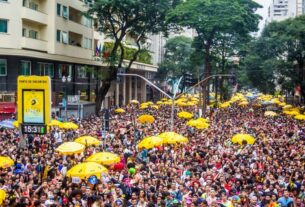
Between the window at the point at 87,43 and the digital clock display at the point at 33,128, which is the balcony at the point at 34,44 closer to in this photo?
the window at the point at 87,43

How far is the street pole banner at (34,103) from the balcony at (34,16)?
19.8 m

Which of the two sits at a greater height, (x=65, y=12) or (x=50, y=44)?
(x=65, y=12)

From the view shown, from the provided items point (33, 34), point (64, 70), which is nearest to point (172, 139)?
point (33, 34)

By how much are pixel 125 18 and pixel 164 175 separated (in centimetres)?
3144

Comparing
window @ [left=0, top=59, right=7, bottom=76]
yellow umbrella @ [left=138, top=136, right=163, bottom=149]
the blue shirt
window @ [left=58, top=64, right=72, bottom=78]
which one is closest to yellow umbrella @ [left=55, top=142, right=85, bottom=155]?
yellow umbrella @ [left=138, top=136, right=163, bottom=149]

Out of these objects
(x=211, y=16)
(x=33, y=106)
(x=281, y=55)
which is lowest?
(x=33, y=106)

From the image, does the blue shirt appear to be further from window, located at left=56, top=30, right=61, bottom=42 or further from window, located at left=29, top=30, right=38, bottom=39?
window, located at left=56, top=30, right=61, bottom=42

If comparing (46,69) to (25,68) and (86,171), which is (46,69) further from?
(86,171)

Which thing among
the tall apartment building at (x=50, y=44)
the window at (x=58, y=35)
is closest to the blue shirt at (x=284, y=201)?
the tall apartment building at (x=50, y=44)

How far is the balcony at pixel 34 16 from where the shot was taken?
4084cm

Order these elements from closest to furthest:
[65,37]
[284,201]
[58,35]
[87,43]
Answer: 1. [284,201]
2. [58,35]
3. [65,37]
4. [87,43]

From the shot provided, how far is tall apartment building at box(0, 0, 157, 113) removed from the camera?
1586 inches

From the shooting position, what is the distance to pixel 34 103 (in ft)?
72.2

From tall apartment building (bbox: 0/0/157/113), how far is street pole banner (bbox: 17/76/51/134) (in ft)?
61.2
